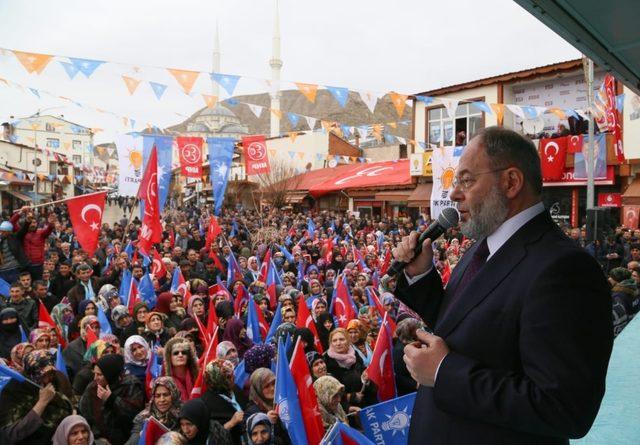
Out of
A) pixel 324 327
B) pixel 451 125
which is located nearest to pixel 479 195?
pixel 324 327

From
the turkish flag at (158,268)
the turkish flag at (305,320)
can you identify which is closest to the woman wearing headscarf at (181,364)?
the turkish flag at (305,320)

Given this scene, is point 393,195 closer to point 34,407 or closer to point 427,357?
point 34,407

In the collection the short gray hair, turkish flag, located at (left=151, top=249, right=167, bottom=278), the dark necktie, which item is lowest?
turkish flag, located at (left=151, top=249, right=167, bottom=278)

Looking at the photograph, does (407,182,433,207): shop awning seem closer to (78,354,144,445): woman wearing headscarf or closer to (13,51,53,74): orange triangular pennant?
(13,51,53,74): orange triangular pennant

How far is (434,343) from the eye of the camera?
58.6 inches

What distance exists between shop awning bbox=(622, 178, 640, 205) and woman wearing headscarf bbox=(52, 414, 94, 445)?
1629 centimetres

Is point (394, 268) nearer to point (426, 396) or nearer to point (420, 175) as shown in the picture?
point (426, 396)

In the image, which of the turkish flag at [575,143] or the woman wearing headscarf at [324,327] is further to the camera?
the turkish flag at [575,143]

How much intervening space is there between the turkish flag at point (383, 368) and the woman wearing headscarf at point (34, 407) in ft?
8.62

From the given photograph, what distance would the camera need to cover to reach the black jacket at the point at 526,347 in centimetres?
127

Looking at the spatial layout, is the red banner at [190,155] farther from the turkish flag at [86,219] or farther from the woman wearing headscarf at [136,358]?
the woman wearing headscarf at [136,358]

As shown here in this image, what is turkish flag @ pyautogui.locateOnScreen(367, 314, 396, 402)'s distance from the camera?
4.93m

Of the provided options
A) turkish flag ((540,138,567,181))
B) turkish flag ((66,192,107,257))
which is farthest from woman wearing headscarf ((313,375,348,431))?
turkish flag ((540,138,567,181))

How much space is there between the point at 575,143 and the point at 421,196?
7.04 m
